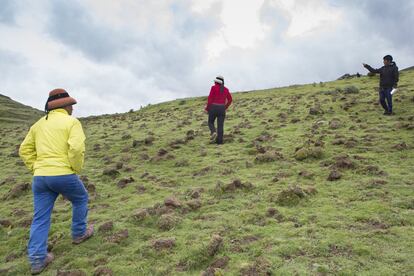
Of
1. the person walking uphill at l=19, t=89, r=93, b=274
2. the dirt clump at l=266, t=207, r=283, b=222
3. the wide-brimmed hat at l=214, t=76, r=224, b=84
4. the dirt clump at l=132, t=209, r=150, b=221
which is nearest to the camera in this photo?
the person walking uphill at l=19, t=89, r=93, b=274

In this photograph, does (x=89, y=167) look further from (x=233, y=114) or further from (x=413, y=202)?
(x=233, y=114)

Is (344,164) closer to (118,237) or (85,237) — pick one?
A: (118,237)

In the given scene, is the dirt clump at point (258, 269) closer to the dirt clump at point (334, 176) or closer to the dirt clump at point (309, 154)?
the dirt clump at point (334, 176)

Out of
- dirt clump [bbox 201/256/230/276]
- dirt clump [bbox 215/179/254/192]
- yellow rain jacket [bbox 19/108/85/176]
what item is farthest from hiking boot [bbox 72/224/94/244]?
dirt clump [bbox 215/179/254/192]

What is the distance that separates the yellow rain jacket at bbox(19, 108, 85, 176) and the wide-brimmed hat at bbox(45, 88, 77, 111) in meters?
0.13

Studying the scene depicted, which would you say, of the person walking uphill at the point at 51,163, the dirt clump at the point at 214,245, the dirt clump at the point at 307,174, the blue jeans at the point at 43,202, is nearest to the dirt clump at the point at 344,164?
the dirt clump at the point at 307,174

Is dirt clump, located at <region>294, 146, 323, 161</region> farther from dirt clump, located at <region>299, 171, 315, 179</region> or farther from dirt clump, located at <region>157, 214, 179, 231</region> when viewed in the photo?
dirt clump, located at <region>157, 214, 179, 231</region>

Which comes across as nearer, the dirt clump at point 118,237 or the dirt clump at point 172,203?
the dirt clump at point 118,237

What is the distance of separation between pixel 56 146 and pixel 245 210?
455 centimetres

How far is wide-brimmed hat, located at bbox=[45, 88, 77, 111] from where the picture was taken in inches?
324

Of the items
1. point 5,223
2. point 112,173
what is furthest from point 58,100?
point 112,173

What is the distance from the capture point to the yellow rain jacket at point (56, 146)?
25.6ft

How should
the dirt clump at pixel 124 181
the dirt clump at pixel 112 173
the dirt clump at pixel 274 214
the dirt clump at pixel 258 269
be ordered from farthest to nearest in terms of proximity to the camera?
1. the dirt clump at pixel 112 173
2. the dirt clump at pixel 124 181
3. the dirt clump at pixel 274 214
4. the dirt clump at pixel 258 269

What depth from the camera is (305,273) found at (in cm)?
640
